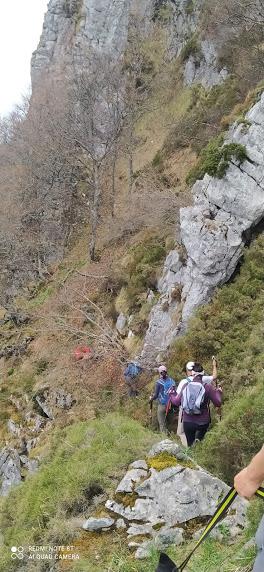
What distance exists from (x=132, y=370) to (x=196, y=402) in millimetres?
4935

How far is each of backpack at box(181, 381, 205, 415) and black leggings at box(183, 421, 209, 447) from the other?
26 cm

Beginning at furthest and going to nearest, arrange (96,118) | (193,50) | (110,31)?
(110,31)
(193,50)
(96,118)

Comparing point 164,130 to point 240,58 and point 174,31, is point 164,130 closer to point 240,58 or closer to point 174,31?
point 240,58

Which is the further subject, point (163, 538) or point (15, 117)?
point (15, 117)

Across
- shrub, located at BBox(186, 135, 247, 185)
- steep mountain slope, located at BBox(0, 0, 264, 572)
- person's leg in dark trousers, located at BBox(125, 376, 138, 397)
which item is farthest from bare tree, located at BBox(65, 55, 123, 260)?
person's leg in dark trousers, located at BBox(125, 376, 138, 397)

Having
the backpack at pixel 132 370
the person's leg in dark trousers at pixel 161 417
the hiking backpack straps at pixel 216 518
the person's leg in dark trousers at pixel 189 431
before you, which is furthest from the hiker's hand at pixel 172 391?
the hiking backpack straps at pixel 216 518

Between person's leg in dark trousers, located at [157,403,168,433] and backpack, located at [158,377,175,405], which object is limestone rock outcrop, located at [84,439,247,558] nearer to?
backpack, located at [158,377,175,405]

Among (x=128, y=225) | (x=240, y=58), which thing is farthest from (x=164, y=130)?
(x=128, y=225)

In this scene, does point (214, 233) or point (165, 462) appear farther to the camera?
point (214, 233)

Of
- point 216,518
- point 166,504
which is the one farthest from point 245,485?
point 166,504

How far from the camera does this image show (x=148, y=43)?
38000 millimetres

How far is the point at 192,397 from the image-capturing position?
6.76 m

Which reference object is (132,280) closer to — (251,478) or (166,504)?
(166,504)

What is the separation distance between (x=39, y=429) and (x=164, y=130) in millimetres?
21250
